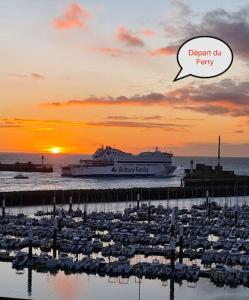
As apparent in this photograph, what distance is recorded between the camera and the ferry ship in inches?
3612

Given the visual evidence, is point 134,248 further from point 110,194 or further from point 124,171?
point 124,171

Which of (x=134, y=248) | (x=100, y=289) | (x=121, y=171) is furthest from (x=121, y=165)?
(x=100, y=289)

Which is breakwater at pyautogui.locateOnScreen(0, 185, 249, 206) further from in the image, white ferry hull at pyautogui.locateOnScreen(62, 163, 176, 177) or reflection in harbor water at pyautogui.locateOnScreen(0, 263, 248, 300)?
white ferry hull at pyautogui.locateOnScreen(62, 163, 176, 177)

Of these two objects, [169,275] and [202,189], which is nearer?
[169,275]

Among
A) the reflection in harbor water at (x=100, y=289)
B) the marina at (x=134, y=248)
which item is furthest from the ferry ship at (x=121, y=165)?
the reflection in harbor water at (x=100, y=289)

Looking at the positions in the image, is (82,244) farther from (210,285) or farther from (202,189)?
(202,189)

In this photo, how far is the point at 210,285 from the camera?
2044 cm

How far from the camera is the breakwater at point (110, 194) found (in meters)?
49.4

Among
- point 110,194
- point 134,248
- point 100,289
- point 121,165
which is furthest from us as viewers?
point 121,165

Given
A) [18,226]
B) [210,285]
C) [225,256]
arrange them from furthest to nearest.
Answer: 1. [18,226]
2. [225,256]
3. [210,285]

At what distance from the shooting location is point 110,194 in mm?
54406

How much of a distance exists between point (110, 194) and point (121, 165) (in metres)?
38.5

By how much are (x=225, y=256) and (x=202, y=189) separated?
1583 inches

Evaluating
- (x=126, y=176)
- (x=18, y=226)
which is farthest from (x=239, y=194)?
(x=18, y=226)
